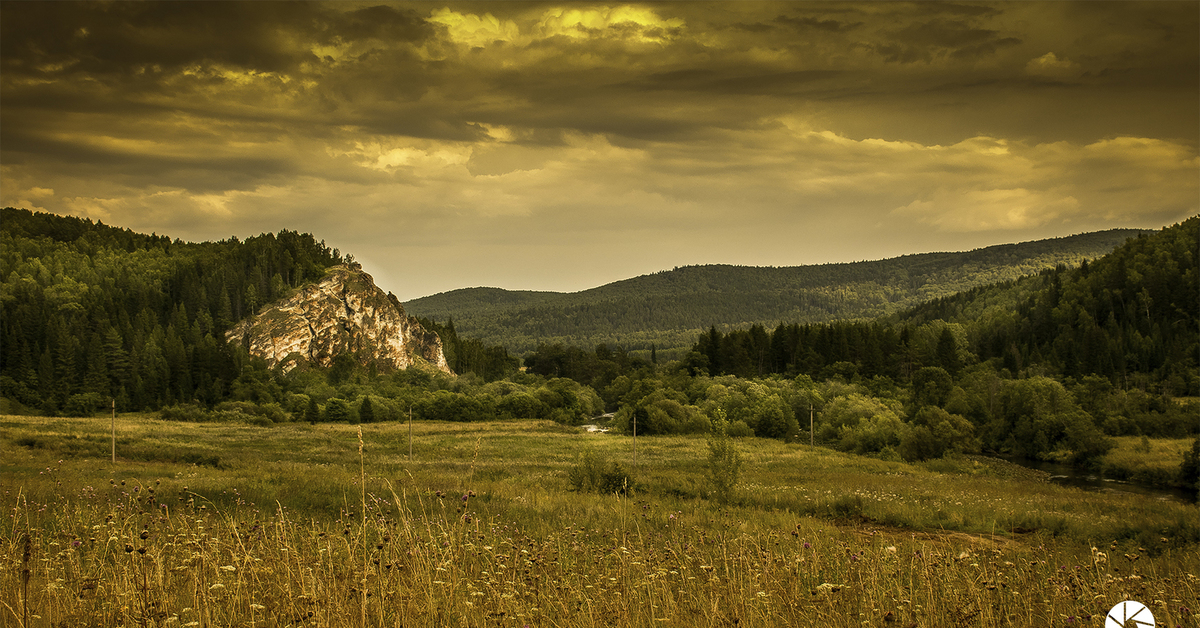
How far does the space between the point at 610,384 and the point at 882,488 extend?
4056 inches

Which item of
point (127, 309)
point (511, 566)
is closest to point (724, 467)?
point (511, 566)

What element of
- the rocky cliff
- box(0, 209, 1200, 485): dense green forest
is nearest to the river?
box(0, 209, 1200, 485): dense green forest

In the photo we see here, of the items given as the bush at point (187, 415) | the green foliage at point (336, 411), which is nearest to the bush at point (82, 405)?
the bush at point (187, 415)

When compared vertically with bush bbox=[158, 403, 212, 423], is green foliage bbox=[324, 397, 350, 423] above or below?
below

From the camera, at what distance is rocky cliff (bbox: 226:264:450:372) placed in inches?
5177

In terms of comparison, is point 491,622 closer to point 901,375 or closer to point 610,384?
point 901,375

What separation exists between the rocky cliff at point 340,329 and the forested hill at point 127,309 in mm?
6805

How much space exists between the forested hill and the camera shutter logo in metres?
114

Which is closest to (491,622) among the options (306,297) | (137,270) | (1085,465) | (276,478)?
(276,478)

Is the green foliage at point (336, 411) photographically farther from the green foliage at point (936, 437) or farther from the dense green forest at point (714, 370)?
the green foliage at point (936, 437)

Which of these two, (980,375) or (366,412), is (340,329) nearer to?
(366,412)

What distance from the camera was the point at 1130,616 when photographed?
11.9 feet

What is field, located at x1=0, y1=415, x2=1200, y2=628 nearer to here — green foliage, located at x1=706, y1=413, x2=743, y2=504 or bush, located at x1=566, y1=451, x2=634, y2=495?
green foliage, located at x1=706, y1=413, x2=743, y2=504

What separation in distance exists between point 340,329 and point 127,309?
138ft
